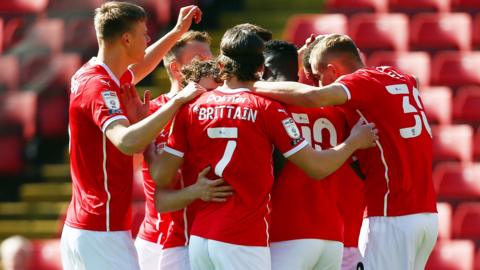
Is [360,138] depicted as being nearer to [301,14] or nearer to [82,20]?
[82,20]

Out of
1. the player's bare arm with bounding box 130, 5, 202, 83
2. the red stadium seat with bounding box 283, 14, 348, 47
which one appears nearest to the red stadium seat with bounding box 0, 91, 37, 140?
the red stadium seat with bounding box 283, 14, 348, 47

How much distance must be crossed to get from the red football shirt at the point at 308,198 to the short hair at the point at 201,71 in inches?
15.5

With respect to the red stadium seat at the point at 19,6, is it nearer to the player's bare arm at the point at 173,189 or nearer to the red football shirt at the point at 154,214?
the red football shirt at the point at 154,214

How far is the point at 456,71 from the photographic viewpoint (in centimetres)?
1048

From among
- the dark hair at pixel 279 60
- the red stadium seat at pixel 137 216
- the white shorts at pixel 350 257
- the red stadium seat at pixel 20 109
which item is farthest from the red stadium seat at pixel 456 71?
the dark hair at pixel 279 60

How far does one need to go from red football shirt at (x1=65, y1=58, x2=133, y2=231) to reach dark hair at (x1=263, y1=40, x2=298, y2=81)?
73 cm

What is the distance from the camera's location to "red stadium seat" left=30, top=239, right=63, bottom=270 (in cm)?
952

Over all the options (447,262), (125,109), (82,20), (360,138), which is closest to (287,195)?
(360,138)

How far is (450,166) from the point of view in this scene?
9.57 meters

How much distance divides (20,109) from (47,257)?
4.11ft

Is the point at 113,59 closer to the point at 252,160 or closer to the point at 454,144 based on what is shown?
the point at 252,160

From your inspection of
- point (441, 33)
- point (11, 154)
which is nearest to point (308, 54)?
point (11, 154)

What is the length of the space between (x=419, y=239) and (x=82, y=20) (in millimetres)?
4687

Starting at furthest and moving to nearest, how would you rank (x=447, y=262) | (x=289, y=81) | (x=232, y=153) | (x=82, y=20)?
(x=82, y=20) < (x=447, y=262) < (x=289, y=81) < (x=232, y=153)
